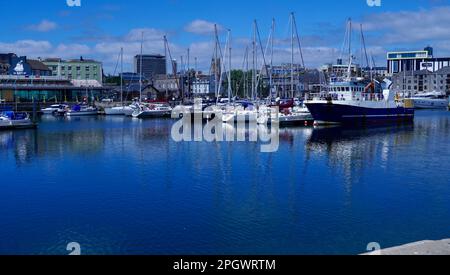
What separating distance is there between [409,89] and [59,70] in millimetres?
100855

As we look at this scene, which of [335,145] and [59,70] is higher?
[59,70]

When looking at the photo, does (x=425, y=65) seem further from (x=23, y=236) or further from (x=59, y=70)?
(x=23, y=236)

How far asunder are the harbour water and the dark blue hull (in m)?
18.4

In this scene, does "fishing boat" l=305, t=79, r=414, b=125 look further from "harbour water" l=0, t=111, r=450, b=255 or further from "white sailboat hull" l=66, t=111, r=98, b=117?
"white sailboat hull" l=66, t=111, r=98, b=117

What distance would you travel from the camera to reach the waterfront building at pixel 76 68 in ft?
431

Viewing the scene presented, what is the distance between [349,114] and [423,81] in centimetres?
10624

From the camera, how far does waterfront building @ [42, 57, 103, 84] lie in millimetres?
131250

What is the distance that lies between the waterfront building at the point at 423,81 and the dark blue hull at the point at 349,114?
90838 millimetres

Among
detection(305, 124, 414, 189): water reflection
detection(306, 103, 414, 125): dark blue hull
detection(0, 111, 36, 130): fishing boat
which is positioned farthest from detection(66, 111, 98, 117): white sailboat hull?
detection(305, 124, 414, 189): water reflection

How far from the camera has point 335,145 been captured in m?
42.2

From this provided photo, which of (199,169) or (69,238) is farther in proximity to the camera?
(199,169)
